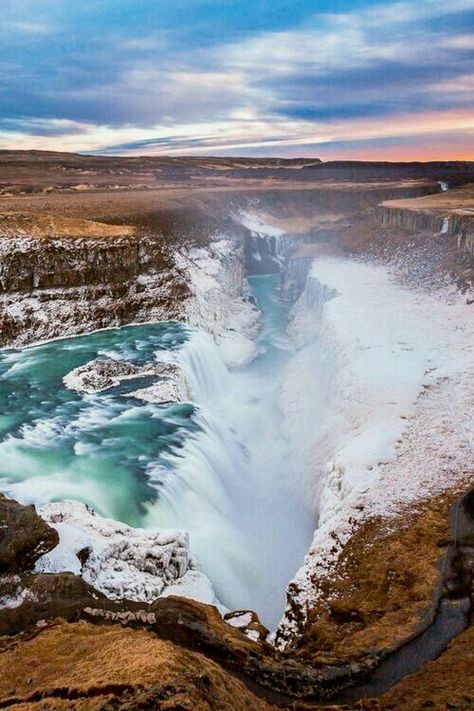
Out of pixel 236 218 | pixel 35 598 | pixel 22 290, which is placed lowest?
pixel 35 598

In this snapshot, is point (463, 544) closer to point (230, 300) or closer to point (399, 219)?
point (230, 300)

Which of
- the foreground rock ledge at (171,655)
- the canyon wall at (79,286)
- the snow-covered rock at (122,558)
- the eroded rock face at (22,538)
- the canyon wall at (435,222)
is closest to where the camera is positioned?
the foreground rock ledge at (171,655)

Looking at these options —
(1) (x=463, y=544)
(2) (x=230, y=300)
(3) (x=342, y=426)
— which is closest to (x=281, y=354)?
(2) (x=230, y=300)

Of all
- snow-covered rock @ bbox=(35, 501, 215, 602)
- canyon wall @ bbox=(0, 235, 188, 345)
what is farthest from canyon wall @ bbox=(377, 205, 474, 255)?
snow-covered rock @ bbox=(35, 501, 215, 602)

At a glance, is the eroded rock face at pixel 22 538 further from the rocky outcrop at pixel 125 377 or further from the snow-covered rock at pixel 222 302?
the snow-covered rock at pixel 222 302

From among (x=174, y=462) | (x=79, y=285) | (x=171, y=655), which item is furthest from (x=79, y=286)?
(x=171, y=655)

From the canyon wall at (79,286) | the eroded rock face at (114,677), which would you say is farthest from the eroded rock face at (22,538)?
the canyon wall at (79,286)
